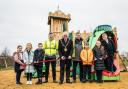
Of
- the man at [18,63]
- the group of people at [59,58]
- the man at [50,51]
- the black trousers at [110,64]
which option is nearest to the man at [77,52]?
the group of people at [59,58]

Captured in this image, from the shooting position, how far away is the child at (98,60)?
12.6m

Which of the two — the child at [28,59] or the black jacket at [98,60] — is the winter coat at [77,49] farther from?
the child at [28,59]

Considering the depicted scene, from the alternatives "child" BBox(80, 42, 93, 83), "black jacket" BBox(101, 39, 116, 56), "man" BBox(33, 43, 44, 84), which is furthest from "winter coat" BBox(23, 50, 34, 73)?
"black jacket" BBox(101, 39, 116, 56)

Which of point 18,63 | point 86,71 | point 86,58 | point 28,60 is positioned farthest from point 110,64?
point 18,63

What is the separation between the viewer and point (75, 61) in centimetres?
1291

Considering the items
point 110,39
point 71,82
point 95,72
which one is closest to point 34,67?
point 71,82

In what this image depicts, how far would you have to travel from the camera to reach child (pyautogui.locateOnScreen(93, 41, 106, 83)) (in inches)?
498

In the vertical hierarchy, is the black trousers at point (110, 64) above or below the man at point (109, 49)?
below

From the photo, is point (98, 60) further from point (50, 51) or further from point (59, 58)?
point (50, 51)

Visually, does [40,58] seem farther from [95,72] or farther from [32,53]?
[95,72]

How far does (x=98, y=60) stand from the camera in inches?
498

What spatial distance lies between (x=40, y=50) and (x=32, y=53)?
0.34 meters

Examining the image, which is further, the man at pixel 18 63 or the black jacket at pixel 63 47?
the man at pixel 18 63

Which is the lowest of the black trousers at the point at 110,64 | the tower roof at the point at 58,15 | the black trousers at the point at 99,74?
the black trousers at the point at 99,74
